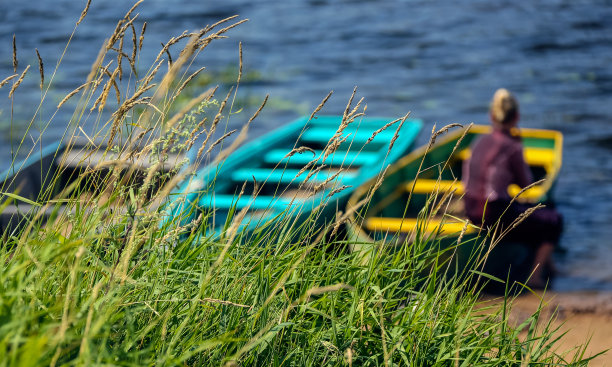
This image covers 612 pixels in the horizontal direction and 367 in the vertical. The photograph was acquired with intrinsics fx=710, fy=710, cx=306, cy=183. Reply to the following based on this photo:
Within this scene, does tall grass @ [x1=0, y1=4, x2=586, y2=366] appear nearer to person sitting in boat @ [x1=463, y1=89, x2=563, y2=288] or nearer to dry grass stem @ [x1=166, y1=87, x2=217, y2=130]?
dry grass stem @ [x1=166, y1=87, x2=217, y2=130]

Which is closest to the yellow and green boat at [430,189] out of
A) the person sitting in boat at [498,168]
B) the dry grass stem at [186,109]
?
the person sitting in boat at [498,168]

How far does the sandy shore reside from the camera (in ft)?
19.6

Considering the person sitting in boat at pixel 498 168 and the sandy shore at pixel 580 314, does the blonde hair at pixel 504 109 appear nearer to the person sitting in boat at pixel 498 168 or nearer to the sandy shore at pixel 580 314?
the person sitting in boat at pixel 498 168

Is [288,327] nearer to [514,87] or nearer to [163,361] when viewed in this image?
[163,361]

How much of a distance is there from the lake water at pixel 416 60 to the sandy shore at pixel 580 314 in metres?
0.52

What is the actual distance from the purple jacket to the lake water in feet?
6.33

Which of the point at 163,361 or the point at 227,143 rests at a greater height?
the point at 163,361

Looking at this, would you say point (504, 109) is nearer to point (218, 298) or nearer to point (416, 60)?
point (218, 298)

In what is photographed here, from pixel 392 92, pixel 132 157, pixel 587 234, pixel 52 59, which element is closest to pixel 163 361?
pixel 132 157

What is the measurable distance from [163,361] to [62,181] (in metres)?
5.28

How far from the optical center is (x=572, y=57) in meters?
17.0

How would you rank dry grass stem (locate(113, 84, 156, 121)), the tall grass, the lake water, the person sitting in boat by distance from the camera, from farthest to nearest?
the lake water < the person sitting in boat < dry grass stem (locate(113, 84, 156, 121)) < the tall grass

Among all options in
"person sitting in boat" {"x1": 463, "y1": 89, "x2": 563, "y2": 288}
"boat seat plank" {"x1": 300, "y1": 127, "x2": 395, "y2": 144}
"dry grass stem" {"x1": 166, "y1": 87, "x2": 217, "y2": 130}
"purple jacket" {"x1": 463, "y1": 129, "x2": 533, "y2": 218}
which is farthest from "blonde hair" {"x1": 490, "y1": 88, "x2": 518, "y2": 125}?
"dry grass stem" {"x1": 166, "y1": 87, "x2": 217, "y2": 130}

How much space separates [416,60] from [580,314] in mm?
11385
